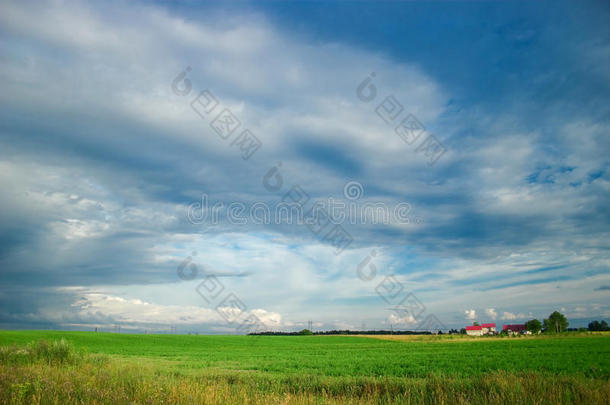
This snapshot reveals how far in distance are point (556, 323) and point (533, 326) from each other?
10038 millimetres

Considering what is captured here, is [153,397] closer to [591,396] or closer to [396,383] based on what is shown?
[396,383]

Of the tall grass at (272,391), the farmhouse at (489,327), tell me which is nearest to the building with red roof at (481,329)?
the farmhouse at (489,327)

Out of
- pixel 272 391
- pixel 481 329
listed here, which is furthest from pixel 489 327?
pixel 272 391

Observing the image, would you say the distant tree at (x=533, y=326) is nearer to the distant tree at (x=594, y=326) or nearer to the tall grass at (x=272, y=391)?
the distant tree at (x=594, y=326)

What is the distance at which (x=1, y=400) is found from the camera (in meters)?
10.8

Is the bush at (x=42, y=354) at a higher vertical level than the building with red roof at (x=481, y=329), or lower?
higher

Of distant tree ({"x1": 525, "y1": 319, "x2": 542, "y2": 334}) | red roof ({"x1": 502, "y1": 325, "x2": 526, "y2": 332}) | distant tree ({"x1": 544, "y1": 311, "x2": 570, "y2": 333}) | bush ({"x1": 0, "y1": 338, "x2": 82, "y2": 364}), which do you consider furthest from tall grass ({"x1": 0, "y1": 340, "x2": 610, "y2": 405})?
red roof ({"x1": 502, "y1": 325, "x2": 526, "y2": 332})

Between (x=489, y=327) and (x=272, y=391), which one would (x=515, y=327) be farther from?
(x=272, y=391)

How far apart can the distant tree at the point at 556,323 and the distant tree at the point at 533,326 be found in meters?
3.46

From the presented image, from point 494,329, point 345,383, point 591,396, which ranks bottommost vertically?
point 494,329

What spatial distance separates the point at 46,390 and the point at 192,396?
4.77m

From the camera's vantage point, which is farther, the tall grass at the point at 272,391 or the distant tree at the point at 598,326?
the distant tree at the point at 598,326

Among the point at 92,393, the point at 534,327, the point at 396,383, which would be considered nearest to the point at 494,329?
the point at 534,327

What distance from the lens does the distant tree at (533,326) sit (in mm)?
155750
